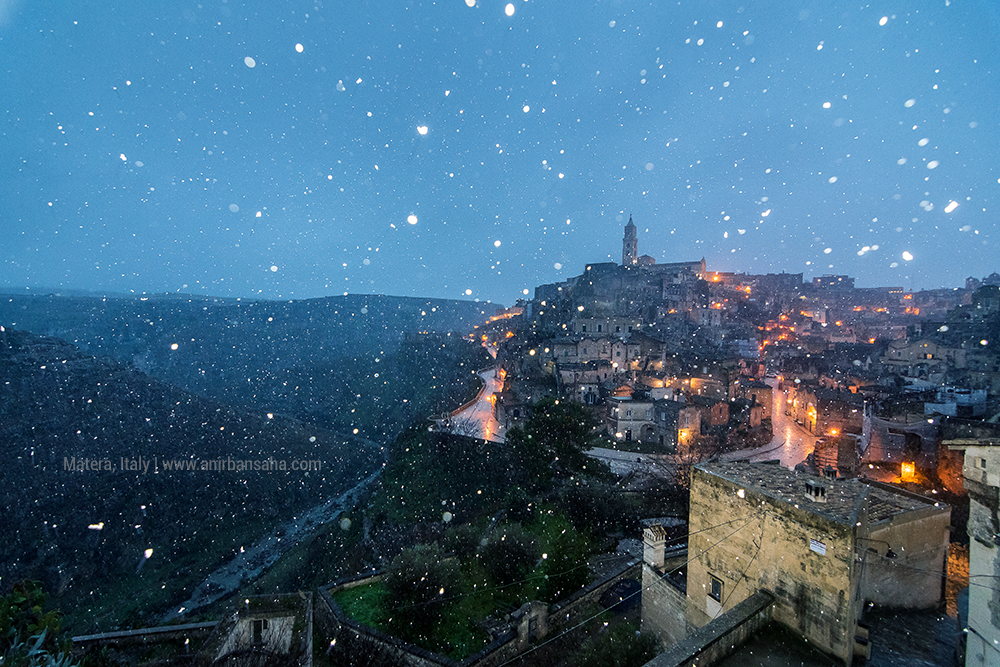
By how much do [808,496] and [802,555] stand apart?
853 mm

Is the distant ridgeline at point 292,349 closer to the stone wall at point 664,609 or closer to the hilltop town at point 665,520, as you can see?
the hilltop town at point 665,520

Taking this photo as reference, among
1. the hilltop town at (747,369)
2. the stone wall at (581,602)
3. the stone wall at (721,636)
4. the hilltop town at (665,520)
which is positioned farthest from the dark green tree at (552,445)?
the stone wall at (721,636)

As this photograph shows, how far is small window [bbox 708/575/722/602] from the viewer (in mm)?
6457

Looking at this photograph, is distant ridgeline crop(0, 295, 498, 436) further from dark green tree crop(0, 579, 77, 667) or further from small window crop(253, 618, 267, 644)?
dark green tree crop(0, 579, 77, 667)

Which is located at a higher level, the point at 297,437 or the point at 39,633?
the point at 39,633

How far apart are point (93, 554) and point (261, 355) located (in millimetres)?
71642

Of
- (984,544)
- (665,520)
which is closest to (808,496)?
(984,544)

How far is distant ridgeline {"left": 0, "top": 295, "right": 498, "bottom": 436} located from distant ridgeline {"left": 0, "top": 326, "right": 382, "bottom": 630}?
13305 mm

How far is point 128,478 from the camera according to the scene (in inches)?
1336

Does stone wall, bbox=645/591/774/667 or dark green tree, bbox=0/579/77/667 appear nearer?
dark green tree, bbox=0/579/77/667

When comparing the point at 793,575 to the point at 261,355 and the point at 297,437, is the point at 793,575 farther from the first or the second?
the point at 261,355

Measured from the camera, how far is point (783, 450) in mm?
24828

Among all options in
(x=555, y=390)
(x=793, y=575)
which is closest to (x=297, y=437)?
(x=555, y=390)

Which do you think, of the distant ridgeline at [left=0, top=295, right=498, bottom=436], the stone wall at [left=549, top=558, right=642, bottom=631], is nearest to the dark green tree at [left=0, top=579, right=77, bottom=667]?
the stone wall at [left=549, top=558, right=642, bottom=631]
